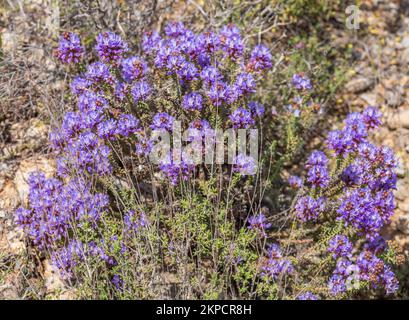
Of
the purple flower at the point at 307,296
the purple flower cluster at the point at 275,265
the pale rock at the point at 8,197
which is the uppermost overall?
the pale rock at the point at 8,197

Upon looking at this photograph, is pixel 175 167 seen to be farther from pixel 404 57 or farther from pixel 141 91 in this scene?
pixel 404 57

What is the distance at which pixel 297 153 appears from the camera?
5.37m

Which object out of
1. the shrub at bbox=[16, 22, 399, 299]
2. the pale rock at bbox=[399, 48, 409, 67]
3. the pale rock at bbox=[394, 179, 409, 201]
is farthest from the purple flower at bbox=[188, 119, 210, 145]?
the pale rock at bbox=[399, 48, 409, 67]

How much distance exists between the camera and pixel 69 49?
4316mm

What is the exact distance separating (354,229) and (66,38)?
2.44 meters

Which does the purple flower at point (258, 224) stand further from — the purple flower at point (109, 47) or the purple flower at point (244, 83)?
the purple flower at point (109, 47)

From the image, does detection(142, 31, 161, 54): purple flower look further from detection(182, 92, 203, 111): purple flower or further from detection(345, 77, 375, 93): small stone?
detection(345, 77, 375, 93): small stone

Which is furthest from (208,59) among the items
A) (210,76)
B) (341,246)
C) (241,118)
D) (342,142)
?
(341,246)

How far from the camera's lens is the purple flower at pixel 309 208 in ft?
13.5

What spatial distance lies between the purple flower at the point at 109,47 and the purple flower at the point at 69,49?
0.31 metres

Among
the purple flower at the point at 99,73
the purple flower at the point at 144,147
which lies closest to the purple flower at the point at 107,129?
the purple flower at the point at 144,147

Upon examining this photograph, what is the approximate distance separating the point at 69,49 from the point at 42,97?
1.39 ft

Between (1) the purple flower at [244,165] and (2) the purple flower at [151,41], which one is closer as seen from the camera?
(1) the purple flower at [244,165]
